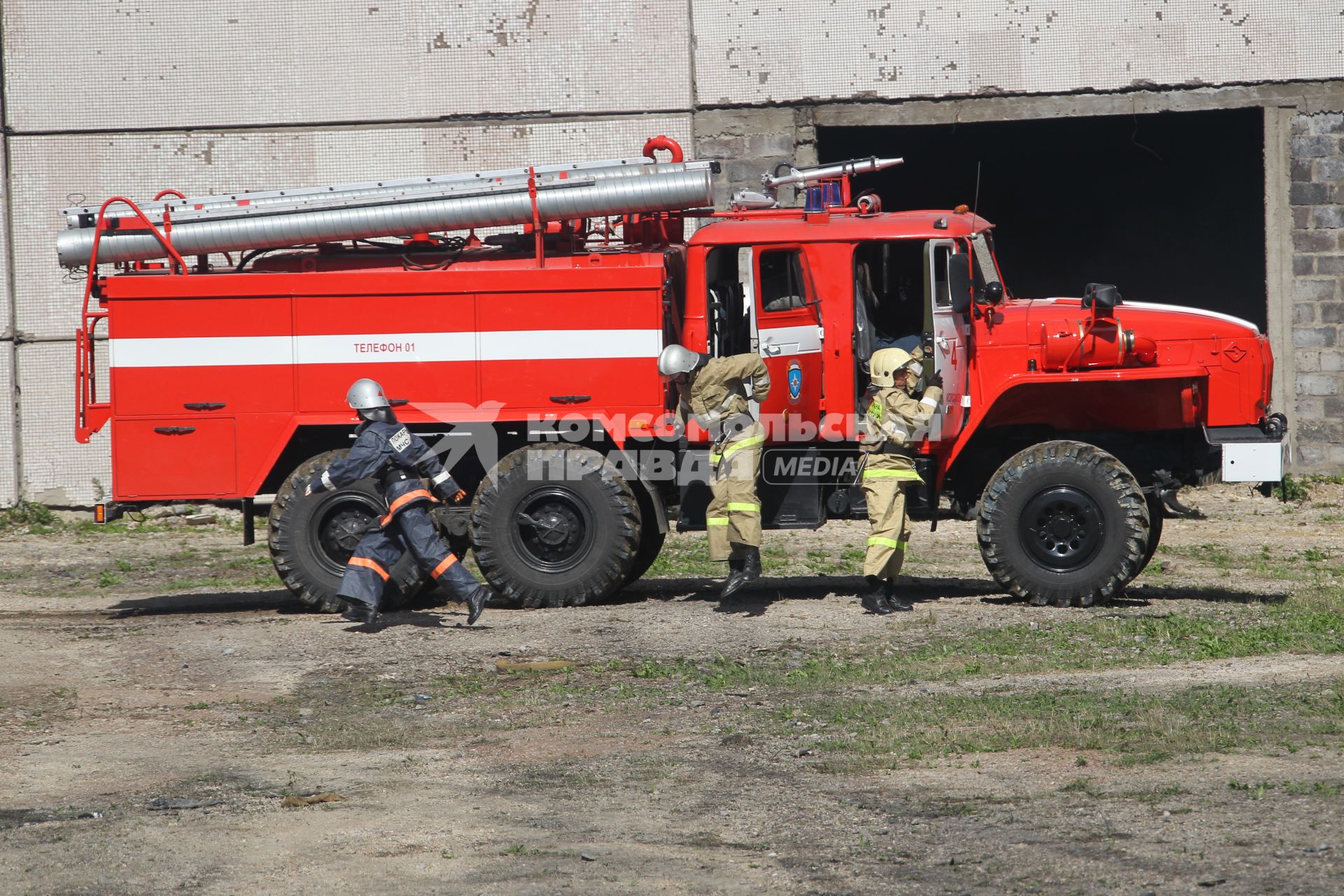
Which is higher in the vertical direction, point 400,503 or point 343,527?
point 400,503

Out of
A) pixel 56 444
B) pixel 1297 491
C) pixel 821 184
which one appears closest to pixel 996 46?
pixel 821 184

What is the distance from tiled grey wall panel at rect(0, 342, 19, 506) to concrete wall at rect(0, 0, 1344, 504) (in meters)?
0.02

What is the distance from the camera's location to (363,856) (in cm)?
527

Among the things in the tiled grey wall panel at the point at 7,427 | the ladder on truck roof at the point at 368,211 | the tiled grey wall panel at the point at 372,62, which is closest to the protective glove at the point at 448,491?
the ladder on truck roof at the point at 368,211

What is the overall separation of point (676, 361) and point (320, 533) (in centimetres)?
277

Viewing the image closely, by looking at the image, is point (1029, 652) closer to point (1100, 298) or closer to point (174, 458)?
point (1100, 298)

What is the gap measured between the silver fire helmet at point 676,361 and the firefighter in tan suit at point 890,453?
1199 mm

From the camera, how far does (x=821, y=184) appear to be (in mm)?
10438

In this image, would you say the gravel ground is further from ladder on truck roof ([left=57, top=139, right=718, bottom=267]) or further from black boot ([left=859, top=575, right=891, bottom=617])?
ladder on truck roof ([left=57, top=139, right=718, bottom=267])

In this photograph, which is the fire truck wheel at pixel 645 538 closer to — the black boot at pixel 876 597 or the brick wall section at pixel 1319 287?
the black boot at pixel 876 597

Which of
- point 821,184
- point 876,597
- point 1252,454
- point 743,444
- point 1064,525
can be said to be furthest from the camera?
point 821,184

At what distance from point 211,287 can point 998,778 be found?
6.36 metres

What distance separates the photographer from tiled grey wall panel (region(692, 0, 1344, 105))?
47.6 feet

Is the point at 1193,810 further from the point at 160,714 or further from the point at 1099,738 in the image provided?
the point at 160,714
